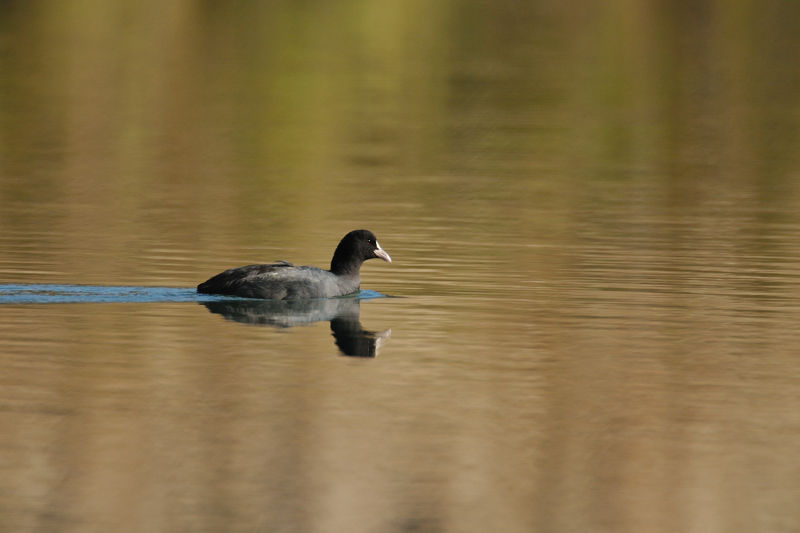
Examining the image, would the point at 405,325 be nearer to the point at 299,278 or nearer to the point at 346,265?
the point at 299,278

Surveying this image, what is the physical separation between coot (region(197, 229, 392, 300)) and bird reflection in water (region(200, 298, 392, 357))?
0.39 ft

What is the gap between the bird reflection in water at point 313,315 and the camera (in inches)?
583

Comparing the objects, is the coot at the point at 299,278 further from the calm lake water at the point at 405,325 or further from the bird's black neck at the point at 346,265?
the calm lake water at the point at 405,325

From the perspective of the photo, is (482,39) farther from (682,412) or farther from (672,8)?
(682,412)

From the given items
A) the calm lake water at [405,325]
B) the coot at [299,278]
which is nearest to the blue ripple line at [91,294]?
the calm lake water at [405,325]

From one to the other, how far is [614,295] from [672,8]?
319 ft

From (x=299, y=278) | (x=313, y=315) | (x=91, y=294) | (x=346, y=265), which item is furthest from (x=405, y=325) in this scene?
(x=91, y=294)

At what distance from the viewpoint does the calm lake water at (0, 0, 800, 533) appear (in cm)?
994

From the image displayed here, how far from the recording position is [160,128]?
1599 inches

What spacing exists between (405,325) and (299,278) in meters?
2.05

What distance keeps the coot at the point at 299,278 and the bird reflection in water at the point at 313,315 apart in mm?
118

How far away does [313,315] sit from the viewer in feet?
54.3

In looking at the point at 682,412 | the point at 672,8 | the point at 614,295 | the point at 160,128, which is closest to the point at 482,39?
the point at 672,8

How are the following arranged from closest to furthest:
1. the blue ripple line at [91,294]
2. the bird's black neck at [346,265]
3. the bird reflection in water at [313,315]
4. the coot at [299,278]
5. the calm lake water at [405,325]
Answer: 1. the calm lake water at [405,325]
2. the bird reflection in water at [313,315]
3. the blue ripple line at [91,294]
4. the coot at [299,278]
5. the bird's black neck at [346,265]
